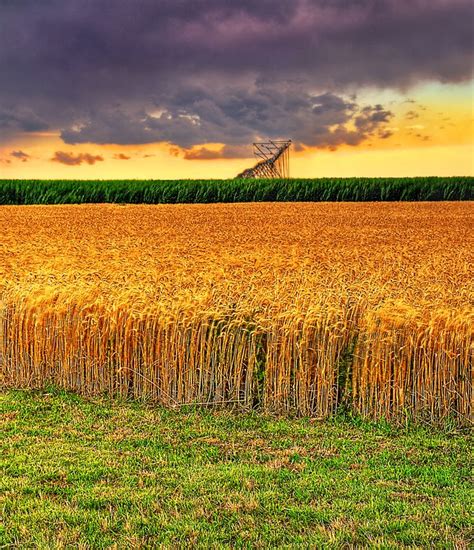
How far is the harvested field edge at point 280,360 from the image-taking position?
299 inches

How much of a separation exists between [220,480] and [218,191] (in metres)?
50.4

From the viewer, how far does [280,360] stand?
7.91 metres

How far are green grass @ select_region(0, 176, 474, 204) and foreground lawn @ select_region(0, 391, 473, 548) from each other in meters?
48.0

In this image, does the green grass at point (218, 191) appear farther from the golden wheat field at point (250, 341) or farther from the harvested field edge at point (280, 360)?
the harvested field edge at point (280, 360)

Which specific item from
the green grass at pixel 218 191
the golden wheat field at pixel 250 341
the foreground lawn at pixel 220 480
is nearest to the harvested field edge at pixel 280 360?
the golden wheat field at pixel 250 341

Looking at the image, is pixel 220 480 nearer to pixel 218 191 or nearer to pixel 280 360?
pixel 280 360

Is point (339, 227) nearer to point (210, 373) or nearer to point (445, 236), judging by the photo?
point (445, 236)

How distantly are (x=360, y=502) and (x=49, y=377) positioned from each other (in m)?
4.77

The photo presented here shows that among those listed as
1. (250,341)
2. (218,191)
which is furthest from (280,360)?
(218,191)

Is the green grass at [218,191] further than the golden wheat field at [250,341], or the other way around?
the green grass at [218,191]

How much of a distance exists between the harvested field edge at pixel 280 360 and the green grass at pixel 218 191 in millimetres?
47311

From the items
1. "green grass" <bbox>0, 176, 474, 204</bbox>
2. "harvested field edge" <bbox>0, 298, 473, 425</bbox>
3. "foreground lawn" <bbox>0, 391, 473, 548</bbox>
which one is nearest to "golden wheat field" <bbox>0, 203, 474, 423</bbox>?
"harvested field edge" <bbox>0, 298, 473, 425</bbox>

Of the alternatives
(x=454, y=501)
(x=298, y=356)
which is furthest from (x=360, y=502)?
(x=298, y=356)

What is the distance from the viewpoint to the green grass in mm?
55781
